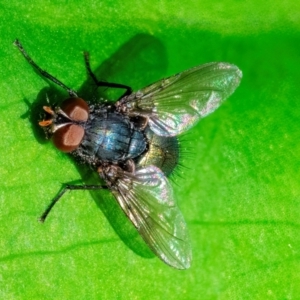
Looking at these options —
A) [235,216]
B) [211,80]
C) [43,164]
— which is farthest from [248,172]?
[43,164]

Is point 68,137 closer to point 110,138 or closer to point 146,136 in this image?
point 110,138

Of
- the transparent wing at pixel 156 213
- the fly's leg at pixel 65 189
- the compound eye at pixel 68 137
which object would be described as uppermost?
the compound eye at pixel 68 137

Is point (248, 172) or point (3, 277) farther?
point (248, 172)

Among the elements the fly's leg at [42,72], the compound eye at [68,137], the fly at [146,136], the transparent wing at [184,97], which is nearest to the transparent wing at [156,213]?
the fly at [146,136]

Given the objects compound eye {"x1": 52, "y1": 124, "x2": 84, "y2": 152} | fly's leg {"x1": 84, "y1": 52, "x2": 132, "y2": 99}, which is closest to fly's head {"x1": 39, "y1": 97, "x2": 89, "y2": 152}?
compound eye {"x1": 52, "y1": 124, "x2": 84, "y2": 152}

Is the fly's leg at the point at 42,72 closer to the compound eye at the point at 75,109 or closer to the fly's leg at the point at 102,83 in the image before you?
the compound eye at the point at 75,109

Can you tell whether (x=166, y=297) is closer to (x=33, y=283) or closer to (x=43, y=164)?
(x=33, y=283)
